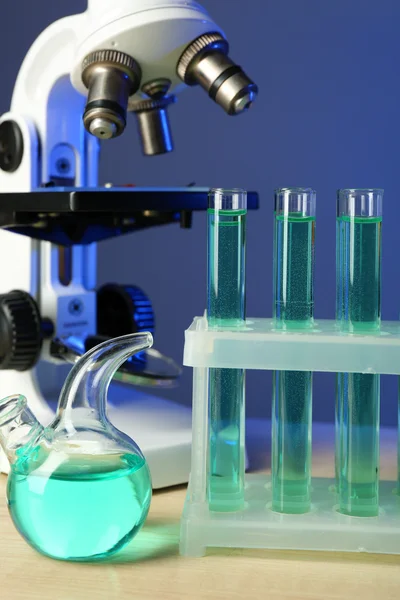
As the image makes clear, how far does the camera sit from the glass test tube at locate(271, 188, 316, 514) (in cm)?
85

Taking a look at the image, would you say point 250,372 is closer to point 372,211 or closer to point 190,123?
point 190,123

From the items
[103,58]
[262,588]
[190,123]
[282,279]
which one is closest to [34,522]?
[262,588]

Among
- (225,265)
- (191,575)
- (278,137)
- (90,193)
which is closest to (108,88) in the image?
(90,193)

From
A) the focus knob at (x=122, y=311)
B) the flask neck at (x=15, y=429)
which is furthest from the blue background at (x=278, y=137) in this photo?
the flask neck at (x=15, y=429)

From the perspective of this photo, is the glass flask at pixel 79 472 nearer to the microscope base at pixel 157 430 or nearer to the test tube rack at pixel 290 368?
the test tube rack at pixel 290 368

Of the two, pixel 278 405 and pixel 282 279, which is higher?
pixel 282 279

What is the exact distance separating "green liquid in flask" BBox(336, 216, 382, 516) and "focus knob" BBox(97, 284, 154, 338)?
412 mm

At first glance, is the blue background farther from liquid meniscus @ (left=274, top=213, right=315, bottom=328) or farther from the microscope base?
liquid meniscus @ (left=274, top=213, right=315, bottom=328)

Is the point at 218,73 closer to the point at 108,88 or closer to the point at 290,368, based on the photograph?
the point at 108,88

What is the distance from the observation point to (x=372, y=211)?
84 centimetres

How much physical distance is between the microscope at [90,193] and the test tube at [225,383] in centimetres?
18

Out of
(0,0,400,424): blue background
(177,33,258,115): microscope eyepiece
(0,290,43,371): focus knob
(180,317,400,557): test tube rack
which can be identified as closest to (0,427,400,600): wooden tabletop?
(180,317,400,557): test tube rack

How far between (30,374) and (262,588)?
0.48m

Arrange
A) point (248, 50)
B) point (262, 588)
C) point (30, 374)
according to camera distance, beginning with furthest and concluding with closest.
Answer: point (248, 50) → point (30, 374) → point (262, 588)
